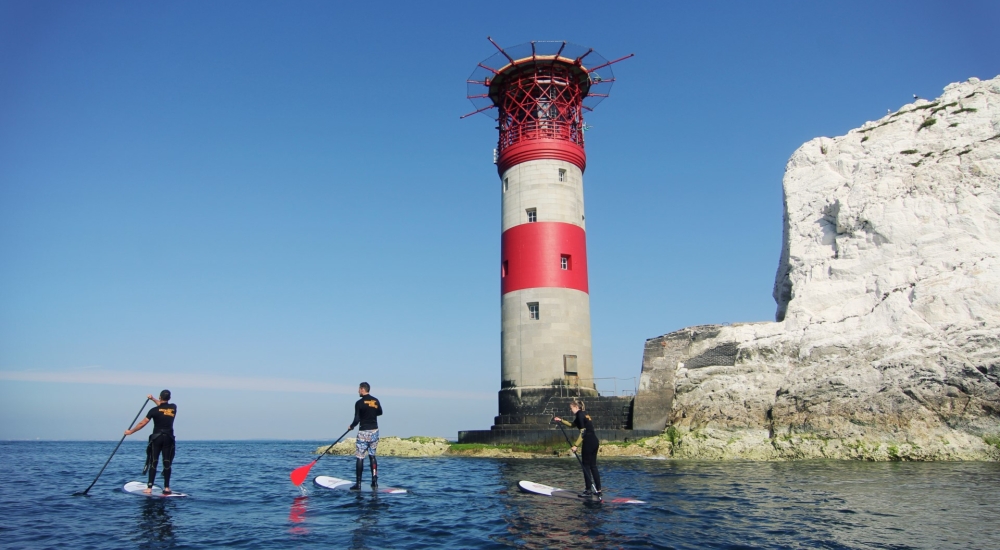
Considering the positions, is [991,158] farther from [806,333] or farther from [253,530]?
[253,530]

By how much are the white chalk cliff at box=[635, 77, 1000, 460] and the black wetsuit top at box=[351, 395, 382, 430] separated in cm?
1567

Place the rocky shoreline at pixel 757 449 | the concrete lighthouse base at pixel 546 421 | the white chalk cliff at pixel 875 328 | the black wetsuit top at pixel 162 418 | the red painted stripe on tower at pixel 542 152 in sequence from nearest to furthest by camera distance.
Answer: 1. the black wetsuit top at pixel 162 418
2. the rocky shoreline at pixel 757 449
3. the white chalk cliff at pixel 875 328
4. the concrete lighthouse base at pixel 546 421
5. the red painted stripe on tower at pixel 542 152

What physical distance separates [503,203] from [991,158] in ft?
72.5

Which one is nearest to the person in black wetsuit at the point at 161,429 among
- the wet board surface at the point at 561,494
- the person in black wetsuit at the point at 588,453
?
the wet board surface at the point at 561,494

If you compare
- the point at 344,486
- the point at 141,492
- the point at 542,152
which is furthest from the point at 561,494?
the point at 542,152

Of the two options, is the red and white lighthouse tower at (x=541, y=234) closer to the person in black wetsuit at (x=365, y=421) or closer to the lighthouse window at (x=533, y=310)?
the lighthouse window at (x=533, y=310)

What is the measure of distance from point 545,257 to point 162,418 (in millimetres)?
21853

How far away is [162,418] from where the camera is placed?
14.0 metres

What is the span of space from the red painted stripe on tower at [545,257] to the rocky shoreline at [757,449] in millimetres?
8330

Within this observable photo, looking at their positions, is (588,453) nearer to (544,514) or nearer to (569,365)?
(544,514)

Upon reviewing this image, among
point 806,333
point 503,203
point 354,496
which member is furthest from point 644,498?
point 503,203

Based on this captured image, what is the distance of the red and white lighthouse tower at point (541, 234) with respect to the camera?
32438mm

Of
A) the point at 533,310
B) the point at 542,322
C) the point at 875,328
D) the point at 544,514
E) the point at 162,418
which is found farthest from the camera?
the point at 533,310

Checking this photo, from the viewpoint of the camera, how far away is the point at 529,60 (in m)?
35.9
